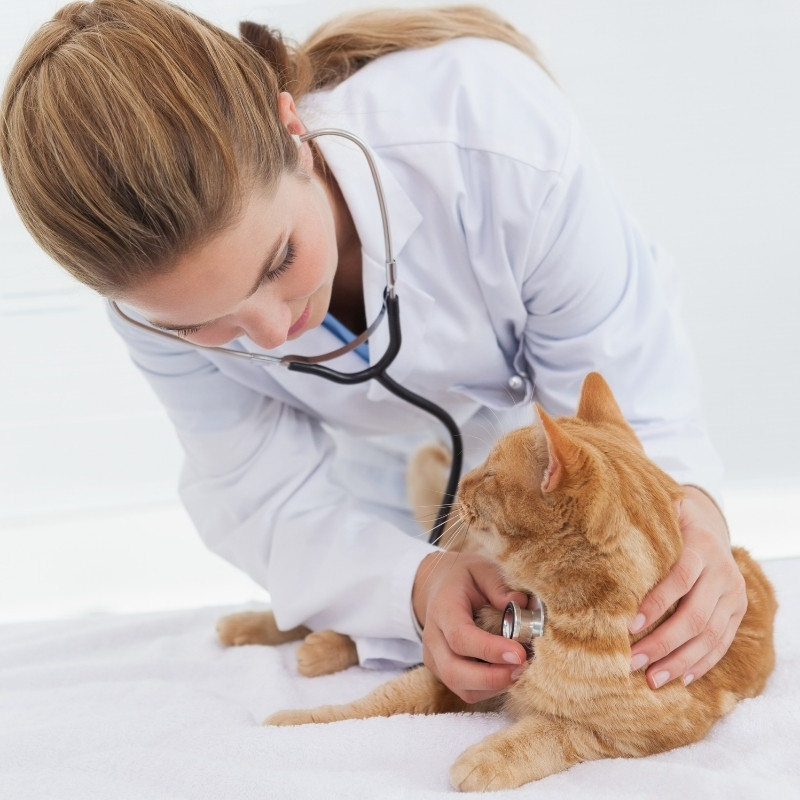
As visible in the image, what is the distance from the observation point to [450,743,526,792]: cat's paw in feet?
3.01

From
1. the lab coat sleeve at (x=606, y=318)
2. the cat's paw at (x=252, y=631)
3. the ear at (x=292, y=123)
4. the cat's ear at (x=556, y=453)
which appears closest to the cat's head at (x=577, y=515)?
the cat's ear at (x=556, y=453)

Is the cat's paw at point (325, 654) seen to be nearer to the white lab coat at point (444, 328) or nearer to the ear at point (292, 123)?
the white lab coat at point (444, 328)

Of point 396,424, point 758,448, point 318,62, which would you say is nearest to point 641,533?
point 396,424

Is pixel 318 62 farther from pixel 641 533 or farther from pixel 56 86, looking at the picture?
pixel 641 533

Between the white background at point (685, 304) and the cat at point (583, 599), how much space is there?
125 cm

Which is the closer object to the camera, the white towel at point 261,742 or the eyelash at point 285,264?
the white towel at point 261,742

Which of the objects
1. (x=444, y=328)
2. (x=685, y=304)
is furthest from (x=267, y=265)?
(x=685, y=304)

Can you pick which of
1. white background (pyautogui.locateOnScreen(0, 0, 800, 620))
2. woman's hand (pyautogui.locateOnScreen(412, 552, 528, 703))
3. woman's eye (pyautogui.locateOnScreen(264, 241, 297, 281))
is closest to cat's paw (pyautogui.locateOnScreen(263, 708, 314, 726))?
woman's hand (pyautogui.locateOnScreen(412, 552, 528, 703))

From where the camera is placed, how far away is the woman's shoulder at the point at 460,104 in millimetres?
1233

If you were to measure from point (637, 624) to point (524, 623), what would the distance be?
0.42ft

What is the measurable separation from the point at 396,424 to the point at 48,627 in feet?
2.43

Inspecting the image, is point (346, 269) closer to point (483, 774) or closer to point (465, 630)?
point (465, 630)

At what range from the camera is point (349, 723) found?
108cm

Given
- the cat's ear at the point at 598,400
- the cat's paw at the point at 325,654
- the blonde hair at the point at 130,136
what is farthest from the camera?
the cat's paw at the point at 325,654
